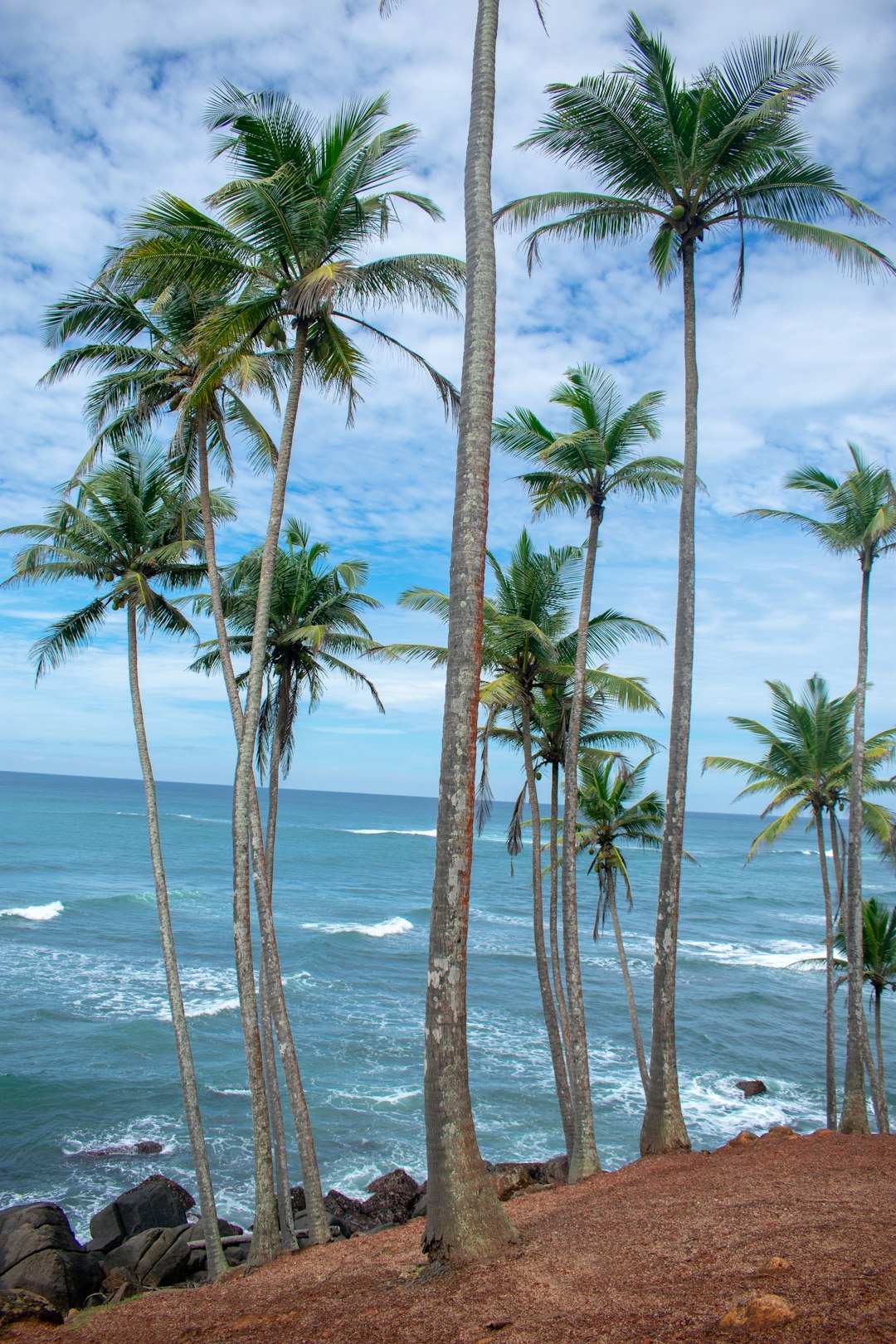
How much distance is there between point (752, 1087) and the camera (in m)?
21.7

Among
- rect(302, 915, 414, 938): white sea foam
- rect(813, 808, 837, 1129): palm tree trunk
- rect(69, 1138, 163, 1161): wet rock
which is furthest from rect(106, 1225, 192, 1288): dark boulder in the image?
rect(302, 915, 414, 938): white sea foam

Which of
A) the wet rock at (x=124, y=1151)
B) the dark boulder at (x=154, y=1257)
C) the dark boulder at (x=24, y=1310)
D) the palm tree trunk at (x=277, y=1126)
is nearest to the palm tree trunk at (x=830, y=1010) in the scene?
the palm tree trunk at (x=277, y=1126)

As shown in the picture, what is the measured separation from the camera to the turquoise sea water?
17.8 metres

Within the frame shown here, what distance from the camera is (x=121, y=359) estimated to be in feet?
36.4

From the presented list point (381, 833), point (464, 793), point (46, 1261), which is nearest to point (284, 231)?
point (464, 793)

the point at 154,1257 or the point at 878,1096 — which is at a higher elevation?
the point at 878,1096

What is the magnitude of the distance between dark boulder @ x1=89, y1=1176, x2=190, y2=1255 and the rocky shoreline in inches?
0.5

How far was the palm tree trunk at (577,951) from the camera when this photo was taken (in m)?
11.0

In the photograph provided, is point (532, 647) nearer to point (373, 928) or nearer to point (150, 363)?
point (150, 363)

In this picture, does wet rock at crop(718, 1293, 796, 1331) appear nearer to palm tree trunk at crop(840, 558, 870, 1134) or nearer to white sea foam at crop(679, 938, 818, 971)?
palm tree trunk at crop(840, 558, 870, 1134)

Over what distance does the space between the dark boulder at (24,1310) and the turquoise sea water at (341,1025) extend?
6.26 m

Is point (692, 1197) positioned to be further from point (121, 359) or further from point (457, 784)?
point (121, 359)

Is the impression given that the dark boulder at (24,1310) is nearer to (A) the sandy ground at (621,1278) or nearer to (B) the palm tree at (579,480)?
(A) the sandy ground at (621,1278)

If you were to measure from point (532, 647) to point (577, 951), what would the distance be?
5027 mm
